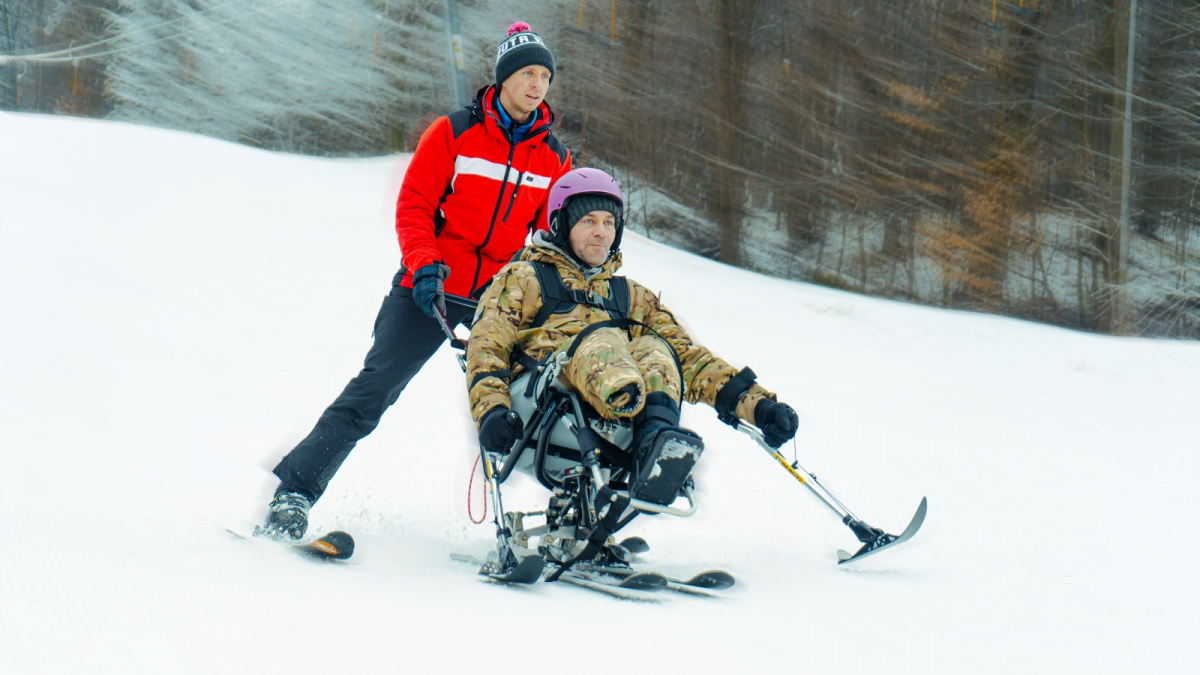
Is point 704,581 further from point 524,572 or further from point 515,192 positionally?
point 515,192

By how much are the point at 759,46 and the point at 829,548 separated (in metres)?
13.4

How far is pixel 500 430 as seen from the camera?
2.54 meters

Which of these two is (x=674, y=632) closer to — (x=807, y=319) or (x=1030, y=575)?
(x=1030, y=575)

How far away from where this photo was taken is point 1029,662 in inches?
83.2

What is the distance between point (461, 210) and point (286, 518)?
1119mm

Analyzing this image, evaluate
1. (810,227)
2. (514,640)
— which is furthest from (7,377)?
(810,227)

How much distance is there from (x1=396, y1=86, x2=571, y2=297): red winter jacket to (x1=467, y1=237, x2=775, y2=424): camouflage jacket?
0.26m

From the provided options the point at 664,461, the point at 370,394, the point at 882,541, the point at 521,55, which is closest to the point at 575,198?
the point at 521,55

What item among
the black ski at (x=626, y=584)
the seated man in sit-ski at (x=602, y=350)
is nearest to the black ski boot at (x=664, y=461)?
the seated man in sit-ski at (x=602, y=350)

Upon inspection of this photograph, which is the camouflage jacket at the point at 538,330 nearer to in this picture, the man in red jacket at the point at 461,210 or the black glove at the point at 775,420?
the black glove at the point at 775,420

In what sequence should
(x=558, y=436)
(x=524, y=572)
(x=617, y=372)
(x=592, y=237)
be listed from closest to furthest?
1. (x=524, y=572)
2. (x=617, y=372)
3. (x=558, y=436)
4. (x=592, y=237)

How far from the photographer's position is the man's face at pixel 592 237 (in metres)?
3.01

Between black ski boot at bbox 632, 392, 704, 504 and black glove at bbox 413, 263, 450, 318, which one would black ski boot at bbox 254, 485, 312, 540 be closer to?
black glove at bbox 413, 263, 450, 318

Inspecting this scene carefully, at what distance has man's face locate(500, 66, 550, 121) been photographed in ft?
10.4
